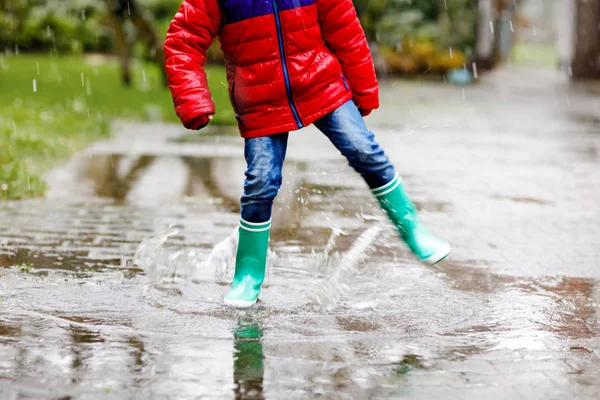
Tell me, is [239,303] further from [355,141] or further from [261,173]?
[355,141]

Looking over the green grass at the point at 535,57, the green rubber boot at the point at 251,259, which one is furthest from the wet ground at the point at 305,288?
the green grass at the point at 535,57

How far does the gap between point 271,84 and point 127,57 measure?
→ 18038 mm

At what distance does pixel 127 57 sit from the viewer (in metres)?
22.3

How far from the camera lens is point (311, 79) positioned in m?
4.77

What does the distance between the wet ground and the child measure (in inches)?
16.9

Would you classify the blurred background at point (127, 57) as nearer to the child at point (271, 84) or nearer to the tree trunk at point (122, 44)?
the tree trunk at point (122, 44)

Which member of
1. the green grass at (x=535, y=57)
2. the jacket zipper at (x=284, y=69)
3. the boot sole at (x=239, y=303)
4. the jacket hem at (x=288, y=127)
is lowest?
the green grass at (x=535, y=57)

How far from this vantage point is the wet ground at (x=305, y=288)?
3658 millimetres

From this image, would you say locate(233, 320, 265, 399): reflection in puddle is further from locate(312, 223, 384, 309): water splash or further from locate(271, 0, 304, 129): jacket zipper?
locate(271, 0, 304, 129): jacket zipper

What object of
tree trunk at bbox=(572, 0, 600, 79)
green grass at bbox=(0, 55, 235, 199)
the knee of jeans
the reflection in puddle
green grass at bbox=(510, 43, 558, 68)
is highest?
the knee of jeans

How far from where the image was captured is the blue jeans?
4.79m

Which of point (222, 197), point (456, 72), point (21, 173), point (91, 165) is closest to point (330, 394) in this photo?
point (222, 197)

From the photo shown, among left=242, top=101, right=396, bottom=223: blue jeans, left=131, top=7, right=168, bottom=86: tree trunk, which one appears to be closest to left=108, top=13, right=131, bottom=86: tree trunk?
left=131, top=7, right=168, bottom=86: tree trunk

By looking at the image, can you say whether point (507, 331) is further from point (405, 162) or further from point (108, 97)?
point (108, 97)
